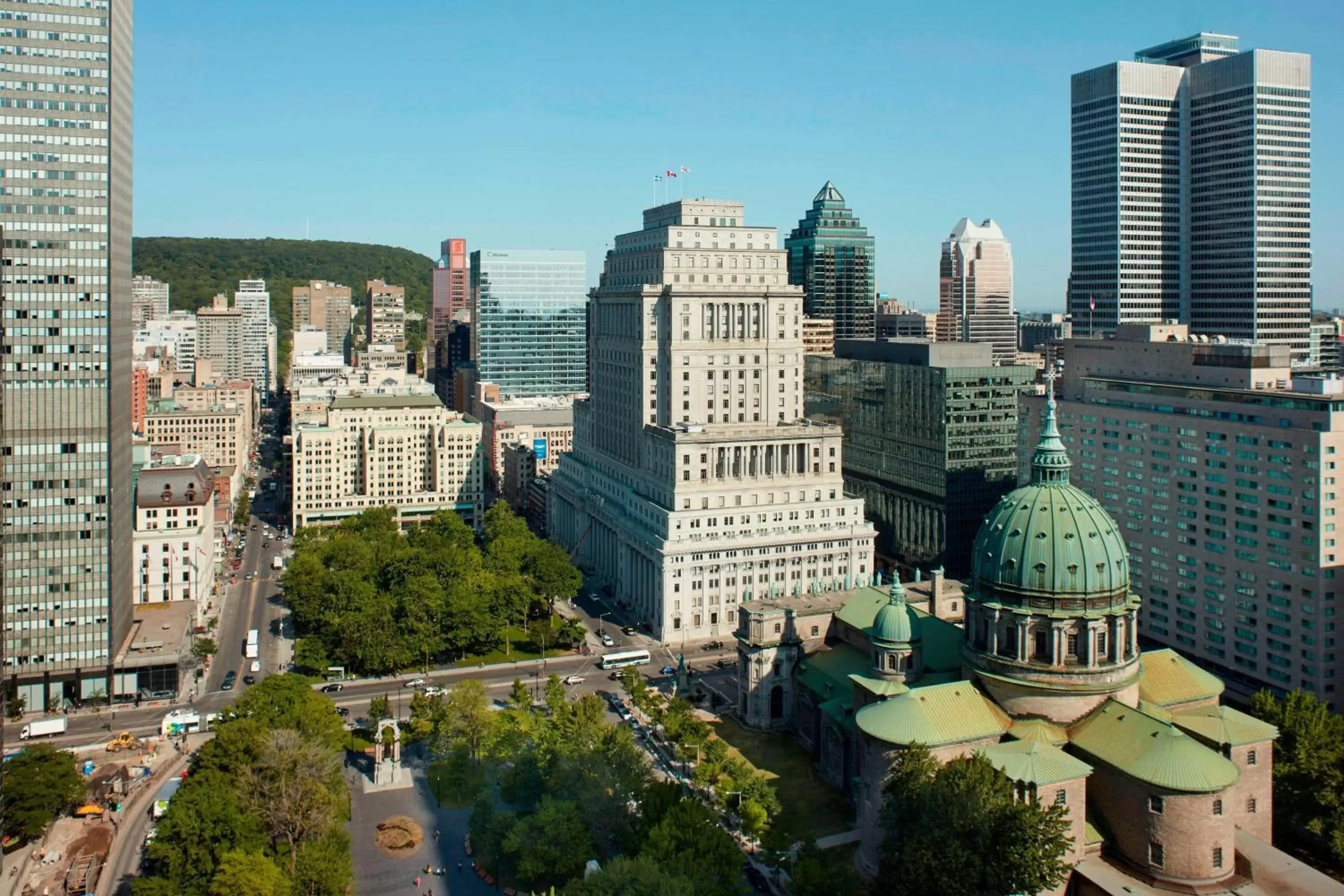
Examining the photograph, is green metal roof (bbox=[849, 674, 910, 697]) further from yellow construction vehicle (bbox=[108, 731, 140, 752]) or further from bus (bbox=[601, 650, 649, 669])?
yellow construction vehicle (bbox=[108, 731, 140, 752])

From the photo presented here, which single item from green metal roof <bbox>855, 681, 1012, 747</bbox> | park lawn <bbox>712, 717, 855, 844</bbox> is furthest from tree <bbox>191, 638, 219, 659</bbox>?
green metal roof <bbox>855, 681, 1012, 747</bbox>

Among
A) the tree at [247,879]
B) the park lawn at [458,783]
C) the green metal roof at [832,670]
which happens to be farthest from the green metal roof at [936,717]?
the tree at [247,879]

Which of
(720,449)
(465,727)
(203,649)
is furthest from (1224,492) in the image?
A: (203,649)

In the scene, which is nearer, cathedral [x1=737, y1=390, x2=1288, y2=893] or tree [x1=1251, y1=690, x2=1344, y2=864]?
cathedral [x1=737, y1=390, x2=1288, y2=893]

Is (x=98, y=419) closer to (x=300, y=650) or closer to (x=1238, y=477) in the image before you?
(x=300, y=650)

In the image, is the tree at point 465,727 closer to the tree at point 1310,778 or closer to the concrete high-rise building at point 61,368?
the concrete high-rise building at point 61,368

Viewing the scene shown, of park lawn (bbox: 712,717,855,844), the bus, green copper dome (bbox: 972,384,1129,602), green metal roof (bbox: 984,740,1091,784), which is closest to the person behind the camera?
green metal roof (bbox: 984,740,1091,784)
